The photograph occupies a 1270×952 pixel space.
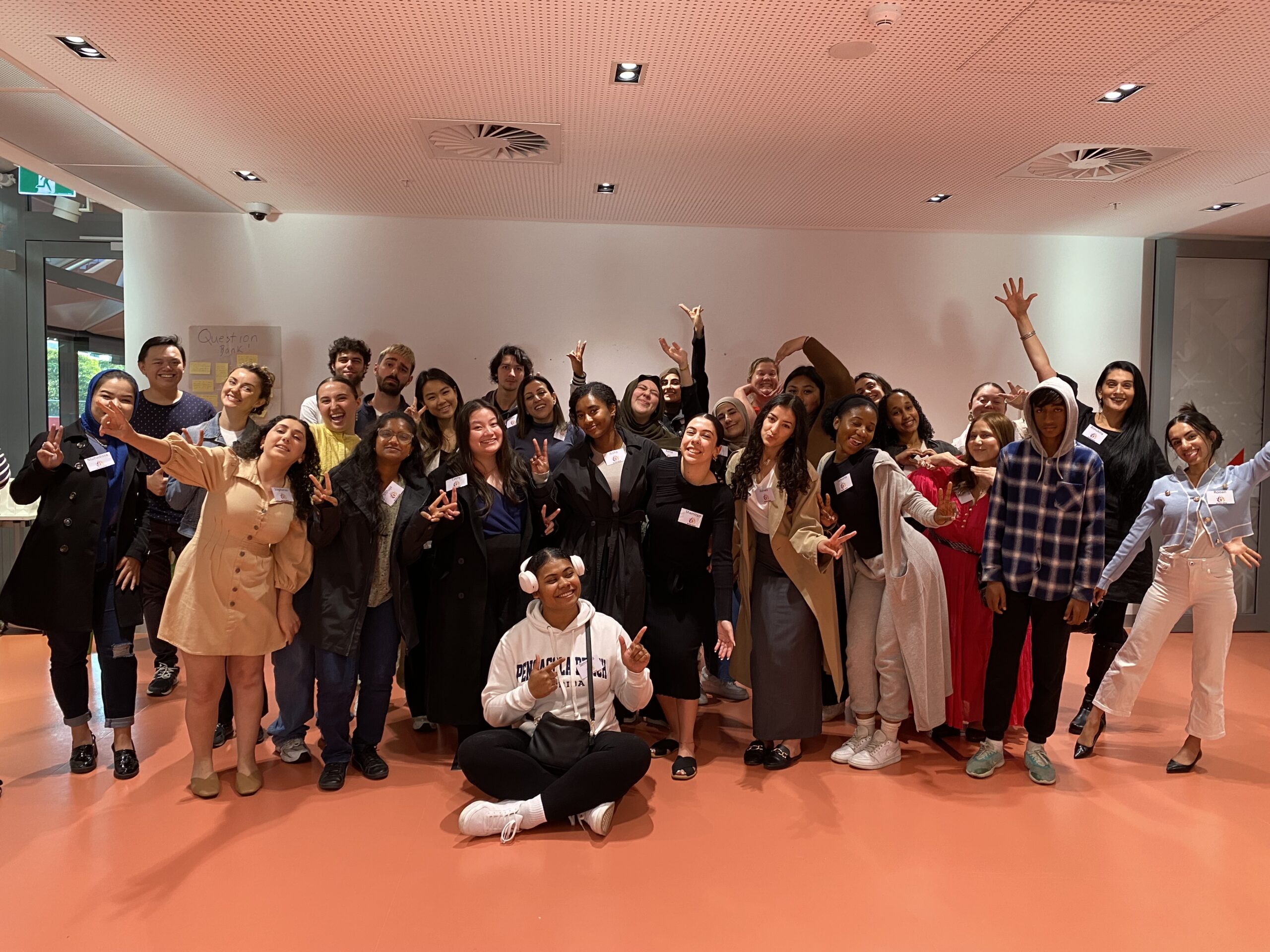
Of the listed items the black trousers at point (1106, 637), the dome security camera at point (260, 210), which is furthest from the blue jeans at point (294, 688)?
the black trousers at point (1106, 637)

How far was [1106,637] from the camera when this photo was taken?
428 cm

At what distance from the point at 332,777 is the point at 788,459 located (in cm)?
240

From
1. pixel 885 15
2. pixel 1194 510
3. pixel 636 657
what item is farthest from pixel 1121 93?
pixel 636 657

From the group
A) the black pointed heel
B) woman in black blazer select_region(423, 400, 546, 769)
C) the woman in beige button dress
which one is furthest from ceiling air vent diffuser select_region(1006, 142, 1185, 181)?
the woman in beige button dress

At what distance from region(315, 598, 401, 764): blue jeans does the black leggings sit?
66 cm

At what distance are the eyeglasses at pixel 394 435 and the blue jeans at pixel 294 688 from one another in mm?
954

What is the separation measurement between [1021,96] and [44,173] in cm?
579

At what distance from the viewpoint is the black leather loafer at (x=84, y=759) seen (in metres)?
3.60

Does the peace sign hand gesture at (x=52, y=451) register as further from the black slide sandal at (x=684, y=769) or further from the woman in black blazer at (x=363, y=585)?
the black slide sandal at (x=684, y=769)

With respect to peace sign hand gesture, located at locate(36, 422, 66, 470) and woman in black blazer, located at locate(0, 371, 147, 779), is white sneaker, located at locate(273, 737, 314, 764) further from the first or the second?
peace sign hand gesture, located at locate(36, 422, 66, 470)

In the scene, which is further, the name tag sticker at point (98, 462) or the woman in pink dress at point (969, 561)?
the woman in pink dress at point (969, 561)


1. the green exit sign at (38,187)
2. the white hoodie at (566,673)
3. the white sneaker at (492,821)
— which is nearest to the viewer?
the white sneaker at (492,821)

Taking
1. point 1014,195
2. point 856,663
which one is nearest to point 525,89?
point 856,663

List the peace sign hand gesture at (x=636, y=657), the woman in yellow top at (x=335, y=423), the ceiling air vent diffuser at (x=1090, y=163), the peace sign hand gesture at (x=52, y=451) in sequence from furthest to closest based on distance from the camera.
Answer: the ceiling air vent diffuser at (x=1090, y=163) → the woman in yellow top at (x=335, y=423) → the peace sign hand gesture at (x=52, y=451) → the peace sign hand gesture at (x=636, y=657)
